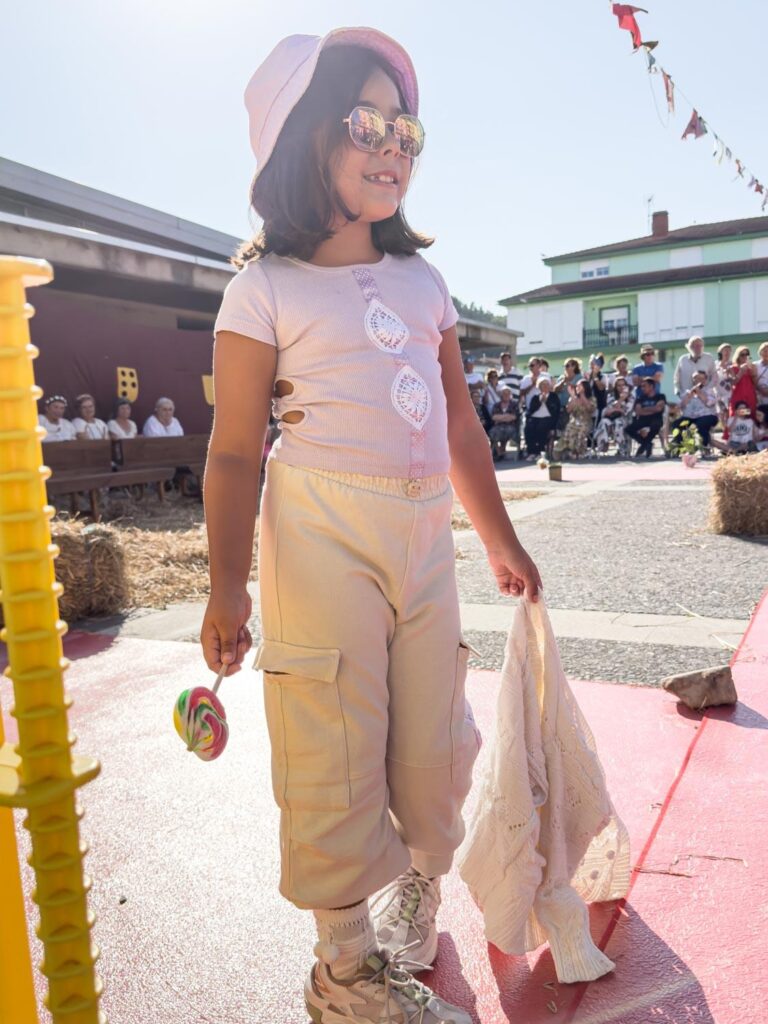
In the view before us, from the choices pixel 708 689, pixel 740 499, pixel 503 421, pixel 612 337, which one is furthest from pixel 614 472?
pixel 612 337

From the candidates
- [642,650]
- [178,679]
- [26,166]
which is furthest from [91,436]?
[642,650]

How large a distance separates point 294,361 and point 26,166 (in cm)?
1385

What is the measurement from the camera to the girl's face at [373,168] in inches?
60.0

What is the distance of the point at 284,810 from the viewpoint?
1.42 metres

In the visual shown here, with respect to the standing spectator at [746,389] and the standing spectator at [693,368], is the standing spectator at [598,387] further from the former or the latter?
the standing spectator at [746,389]

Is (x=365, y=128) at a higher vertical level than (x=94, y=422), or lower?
higher

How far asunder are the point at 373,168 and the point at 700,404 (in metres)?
13.1

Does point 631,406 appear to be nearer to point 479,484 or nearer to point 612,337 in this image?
point 479,484

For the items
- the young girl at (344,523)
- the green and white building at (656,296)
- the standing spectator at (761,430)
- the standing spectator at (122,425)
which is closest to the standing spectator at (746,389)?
the standing spectator at (761,430)

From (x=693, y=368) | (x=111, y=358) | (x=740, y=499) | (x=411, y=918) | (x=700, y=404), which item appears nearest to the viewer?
(x=411, y=918)

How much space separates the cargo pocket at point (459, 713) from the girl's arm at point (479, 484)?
A: 274 mm

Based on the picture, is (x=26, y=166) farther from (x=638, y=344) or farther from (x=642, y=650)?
(x=638, y=344)

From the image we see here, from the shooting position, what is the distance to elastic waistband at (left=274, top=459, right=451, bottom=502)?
1.42 metres

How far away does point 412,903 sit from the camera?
1612 mm
